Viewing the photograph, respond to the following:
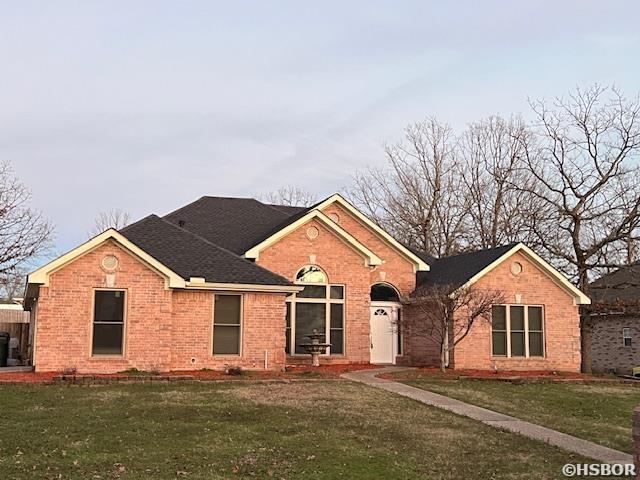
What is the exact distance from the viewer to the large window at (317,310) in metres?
23.0

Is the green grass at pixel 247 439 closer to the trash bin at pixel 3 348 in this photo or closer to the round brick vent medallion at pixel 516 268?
the trash bin at pixel 3 348

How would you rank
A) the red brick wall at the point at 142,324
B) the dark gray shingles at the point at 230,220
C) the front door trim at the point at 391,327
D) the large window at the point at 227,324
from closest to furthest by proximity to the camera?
1. the red brick wall at the point at 142,324
2. the large window at the point at 227,324
3. the front door trim at the point at 391,327
4. the dark gray shingles at the point at 230,220

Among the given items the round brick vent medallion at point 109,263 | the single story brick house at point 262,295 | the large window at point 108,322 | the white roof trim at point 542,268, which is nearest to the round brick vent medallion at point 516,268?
the single story brick house at point 262,295

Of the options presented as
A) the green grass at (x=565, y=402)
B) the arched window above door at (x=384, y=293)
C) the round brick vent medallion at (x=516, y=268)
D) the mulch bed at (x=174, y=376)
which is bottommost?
the green grass at (x=565, y=402)

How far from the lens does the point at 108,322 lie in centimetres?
1867

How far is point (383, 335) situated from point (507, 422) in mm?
12342

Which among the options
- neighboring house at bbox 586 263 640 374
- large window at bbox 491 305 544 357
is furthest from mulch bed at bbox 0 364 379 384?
neighboring house at bbox 586 263 640 374

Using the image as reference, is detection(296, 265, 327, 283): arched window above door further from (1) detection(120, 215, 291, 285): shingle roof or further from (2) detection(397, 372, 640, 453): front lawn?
(2) detection(397, 372, 640, 453): front lawn

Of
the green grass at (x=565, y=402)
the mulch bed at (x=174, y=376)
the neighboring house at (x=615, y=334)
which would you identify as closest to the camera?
the green grass at (x=565, y=402)

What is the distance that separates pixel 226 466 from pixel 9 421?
15.2 feet

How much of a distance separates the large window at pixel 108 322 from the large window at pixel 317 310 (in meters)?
6.05

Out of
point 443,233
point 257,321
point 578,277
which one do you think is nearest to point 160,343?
point 257,321

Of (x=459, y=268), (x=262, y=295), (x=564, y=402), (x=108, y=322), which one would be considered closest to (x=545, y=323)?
(x=459, y=268)

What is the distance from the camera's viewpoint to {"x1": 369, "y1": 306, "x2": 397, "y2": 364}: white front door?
976 inches
